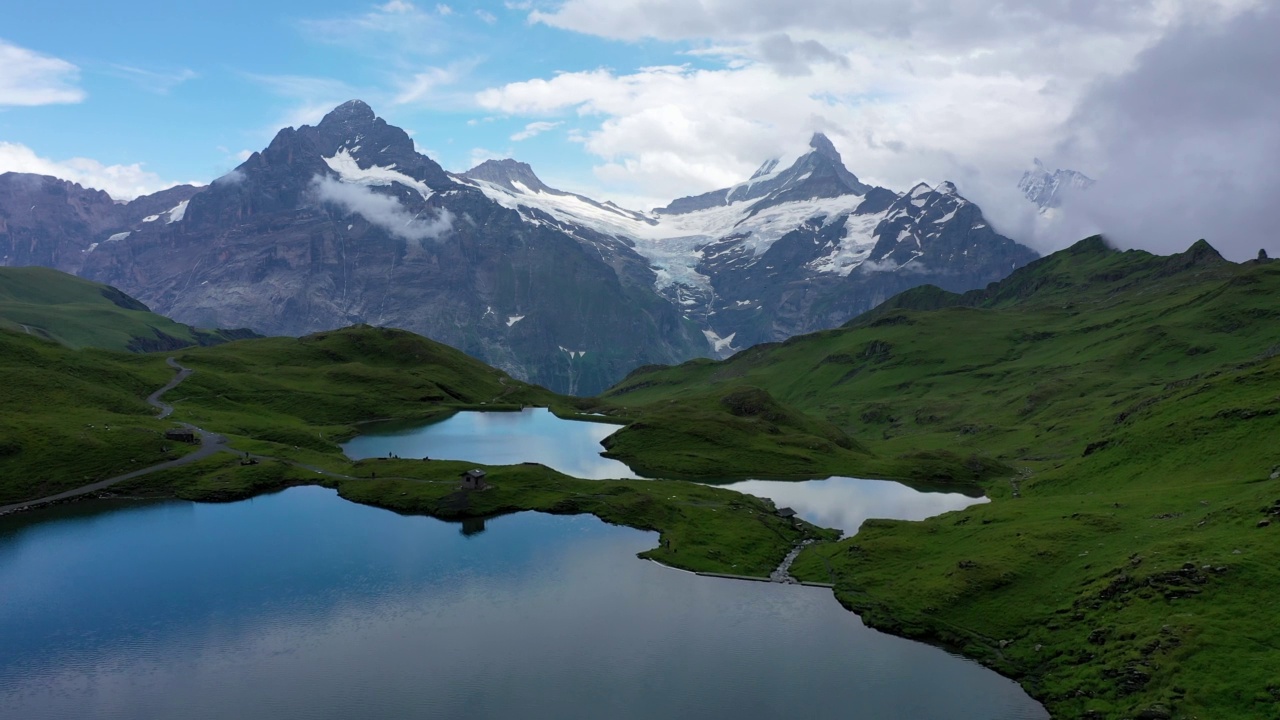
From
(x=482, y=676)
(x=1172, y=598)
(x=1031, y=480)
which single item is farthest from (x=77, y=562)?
(x=1031, y=480)

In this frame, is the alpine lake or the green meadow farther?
the alpine lake

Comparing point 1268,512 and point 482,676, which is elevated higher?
point 1268,512

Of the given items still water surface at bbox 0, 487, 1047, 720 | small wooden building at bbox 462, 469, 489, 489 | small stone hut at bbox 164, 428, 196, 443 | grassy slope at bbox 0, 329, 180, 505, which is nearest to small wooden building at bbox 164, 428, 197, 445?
small stone hut at bbox 164, 428, 196, 443

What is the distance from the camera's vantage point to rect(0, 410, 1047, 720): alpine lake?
73.3m

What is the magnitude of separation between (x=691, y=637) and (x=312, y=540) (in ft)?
198

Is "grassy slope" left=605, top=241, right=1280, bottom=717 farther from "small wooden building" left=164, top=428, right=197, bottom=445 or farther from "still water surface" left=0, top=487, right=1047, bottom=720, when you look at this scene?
"small wooden building" left=164, top=428, right=197, bottom=445

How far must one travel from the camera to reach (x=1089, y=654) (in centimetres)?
7738

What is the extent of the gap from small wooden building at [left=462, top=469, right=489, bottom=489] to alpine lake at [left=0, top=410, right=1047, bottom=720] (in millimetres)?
16232

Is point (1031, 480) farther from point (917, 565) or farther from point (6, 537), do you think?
point (6, 537)

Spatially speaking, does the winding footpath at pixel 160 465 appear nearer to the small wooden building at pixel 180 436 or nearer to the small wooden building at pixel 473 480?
the small wooden building at pixel 180 436

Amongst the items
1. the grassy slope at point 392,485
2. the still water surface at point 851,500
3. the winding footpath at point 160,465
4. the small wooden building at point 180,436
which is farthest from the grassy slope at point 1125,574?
the small wooden building at point 180,436

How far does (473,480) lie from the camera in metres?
145

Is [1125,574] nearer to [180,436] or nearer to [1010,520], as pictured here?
[1010,520]

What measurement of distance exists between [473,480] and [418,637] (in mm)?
60401
